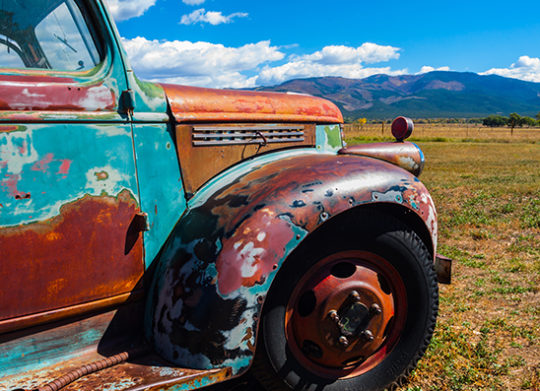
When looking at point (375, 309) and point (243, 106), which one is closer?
point (375, 309)

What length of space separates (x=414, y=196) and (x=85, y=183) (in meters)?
1.71

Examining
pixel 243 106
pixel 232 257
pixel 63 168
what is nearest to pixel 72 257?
pixel 63 168

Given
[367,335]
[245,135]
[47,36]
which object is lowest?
[367,335]

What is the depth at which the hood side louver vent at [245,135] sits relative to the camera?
238 cm

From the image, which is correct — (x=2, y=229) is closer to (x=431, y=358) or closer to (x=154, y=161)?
(x=154, y=161)

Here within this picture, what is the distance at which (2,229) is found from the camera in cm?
174

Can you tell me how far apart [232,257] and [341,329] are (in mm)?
742

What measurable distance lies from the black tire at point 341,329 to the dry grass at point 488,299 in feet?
1.14

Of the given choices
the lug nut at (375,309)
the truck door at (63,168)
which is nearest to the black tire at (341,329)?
the lug nut at (375,309)

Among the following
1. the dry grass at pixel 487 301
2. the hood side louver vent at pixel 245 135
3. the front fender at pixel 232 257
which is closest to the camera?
the front fender at pixel 232 257

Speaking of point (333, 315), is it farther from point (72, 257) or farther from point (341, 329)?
point (72, 257)

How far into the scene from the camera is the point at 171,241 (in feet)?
7.13

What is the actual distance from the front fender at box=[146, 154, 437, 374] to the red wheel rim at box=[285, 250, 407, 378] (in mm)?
311

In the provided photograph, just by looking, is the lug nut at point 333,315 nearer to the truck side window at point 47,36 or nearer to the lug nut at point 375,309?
the lug nut at point 375,309
